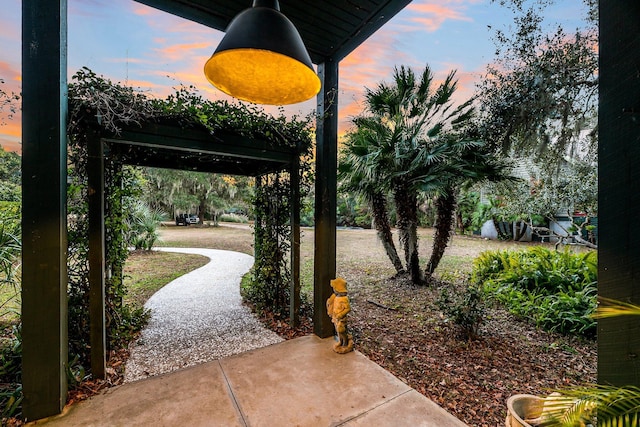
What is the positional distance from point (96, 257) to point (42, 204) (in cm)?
62

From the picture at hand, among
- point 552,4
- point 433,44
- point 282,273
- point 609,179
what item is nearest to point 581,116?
point 552,4

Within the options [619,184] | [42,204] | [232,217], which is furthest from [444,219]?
[232,217]

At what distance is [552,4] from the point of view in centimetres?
308

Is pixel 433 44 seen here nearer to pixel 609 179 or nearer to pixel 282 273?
pixel 609 179

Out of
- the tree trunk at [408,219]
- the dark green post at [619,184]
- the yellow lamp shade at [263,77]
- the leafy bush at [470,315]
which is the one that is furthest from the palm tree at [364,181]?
the dark green post at [619,184]

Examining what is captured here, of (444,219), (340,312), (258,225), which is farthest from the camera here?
(444,219)

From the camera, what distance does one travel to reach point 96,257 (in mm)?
2043

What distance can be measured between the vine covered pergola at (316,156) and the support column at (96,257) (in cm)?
3

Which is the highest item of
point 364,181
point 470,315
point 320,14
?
point 320,14

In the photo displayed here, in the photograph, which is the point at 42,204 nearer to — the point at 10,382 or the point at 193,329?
the point at 10,382

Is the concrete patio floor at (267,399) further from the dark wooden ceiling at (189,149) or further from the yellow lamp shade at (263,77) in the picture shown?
the yellow lamp shade at (263,77)

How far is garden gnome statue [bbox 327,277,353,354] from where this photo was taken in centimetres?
238

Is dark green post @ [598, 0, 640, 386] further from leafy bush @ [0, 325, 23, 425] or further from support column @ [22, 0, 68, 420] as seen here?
leafy bush @ [0, 325, 23, 425]

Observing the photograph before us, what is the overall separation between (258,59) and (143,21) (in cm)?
213
